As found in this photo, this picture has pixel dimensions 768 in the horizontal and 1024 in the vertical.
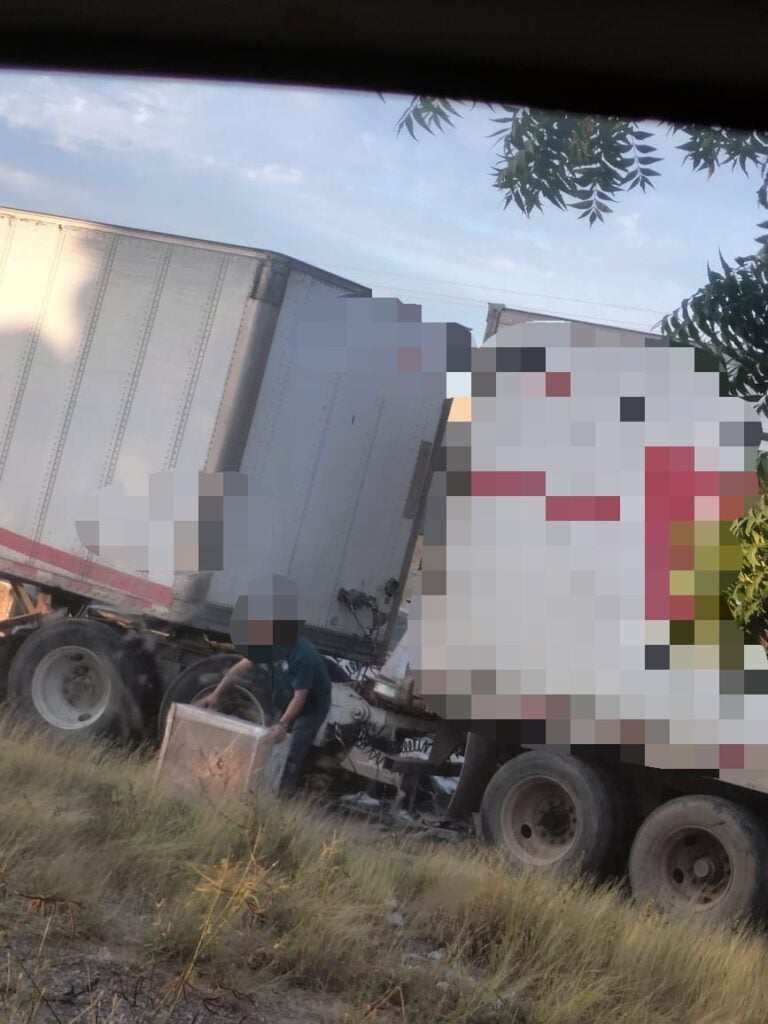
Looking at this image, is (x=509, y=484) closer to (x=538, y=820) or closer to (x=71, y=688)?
(x=538, y=820)

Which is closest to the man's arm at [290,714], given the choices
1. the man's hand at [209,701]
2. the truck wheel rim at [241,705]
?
the truck wheel rim at [241,705]

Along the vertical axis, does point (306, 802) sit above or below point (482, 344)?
below

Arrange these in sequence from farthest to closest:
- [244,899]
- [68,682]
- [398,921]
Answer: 1. [68,682]
2. [398,921]
3. [244,899]

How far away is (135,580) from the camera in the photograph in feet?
27.1

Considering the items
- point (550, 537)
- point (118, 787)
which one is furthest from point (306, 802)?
point (550, 537)

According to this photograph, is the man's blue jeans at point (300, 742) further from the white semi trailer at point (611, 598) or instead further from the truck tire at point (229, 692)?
the white semi trailer at point (611, 598)

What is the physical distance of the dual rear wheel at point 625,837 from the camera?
625cm

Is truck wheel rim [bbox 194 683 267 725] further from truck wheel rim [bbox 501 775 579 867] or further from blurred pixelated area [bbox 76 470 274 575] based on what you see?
truck wheel rim [bbox 501 775 579 867]

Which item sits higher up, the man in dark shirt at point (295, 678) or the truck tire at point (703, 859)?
the man in dark shirt at point (295, 678)

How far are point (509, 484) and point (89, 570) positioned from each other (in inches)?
141

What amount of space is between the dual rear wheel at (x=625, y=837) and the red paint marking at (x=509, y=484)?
1.61 m

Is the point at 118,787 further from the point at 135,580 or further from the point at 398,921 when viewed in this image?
the point at 135,580

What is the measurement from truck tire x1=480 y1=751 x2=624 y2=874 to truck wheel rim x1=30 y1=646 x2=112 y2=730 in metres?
2.87

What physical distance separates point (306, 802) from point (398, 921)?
5.07 feet
